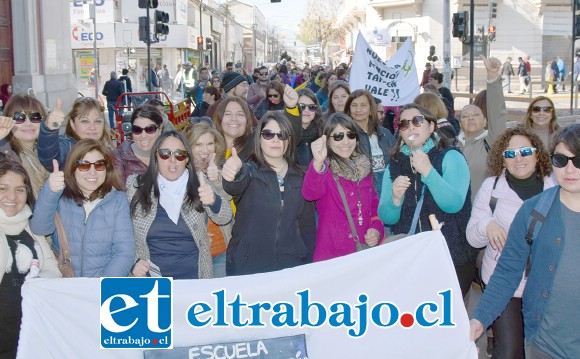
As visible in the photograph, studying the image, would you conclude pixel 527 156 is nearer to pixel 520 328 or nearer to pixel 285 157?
pixel 520 328

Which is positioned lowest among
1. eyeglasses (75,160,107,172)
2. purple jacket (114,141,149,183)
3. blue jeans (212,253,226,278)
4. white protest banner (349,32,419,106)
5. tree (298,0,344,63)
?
blue jeans (212,253,226,278)

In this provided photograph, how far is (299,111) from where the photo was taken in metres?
6.32

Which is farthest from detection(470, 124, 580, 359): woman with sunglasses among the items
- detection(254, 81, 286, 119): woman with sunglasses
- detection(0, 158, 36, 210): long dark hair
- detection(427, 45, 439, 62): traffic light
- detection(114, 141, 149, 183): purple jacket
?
detection(427, 45, 439, 62): traffic light

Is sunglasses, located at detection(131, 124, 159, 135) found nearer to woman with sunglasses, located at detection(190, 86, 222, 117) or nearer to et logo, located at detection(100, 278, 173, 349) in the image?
et logo, located at detection(100, 278, 173, 349)

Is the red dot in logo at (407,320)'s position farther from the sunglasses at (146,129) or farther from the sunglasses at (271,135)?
the sunglasses at (146,129)

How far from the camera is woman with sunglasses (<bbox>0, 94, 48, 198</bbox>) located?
5.08 m

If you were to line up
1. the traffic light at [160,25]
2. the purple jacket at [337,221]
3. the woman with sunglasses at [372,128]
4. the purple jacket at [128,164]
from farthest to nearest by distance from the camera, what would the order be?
the traffic light at [160,25] < the woman with sunglasses at [372,128] < the purple jacket at [128,164] < the purple jacket at [337,221]

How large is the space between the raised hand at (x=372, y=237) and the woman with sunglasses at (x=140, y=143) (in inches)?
66.4

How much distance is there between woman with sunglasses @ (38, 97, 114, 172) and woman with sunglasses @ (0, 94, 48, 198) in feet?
0.40

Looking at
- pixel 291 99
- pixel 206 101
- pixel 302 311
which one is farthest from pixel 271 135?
pixel 206 101

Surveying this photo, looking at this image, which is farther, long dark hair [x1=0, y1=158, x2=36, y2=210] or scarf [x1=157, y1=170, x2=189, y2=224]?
scarf [x1=157, y1=170, x2=189, y2=224]

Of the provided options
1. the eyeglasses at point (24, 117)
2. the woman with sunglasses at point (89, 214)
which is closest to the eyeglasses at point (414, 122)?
the woman with sunglasses at point (89, 214)

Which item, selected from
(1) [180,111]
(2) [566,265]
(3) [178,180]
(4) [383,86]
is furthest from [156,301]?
(1) [180,111]

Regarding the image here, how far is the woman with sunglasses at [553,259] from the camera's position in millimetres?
3172
